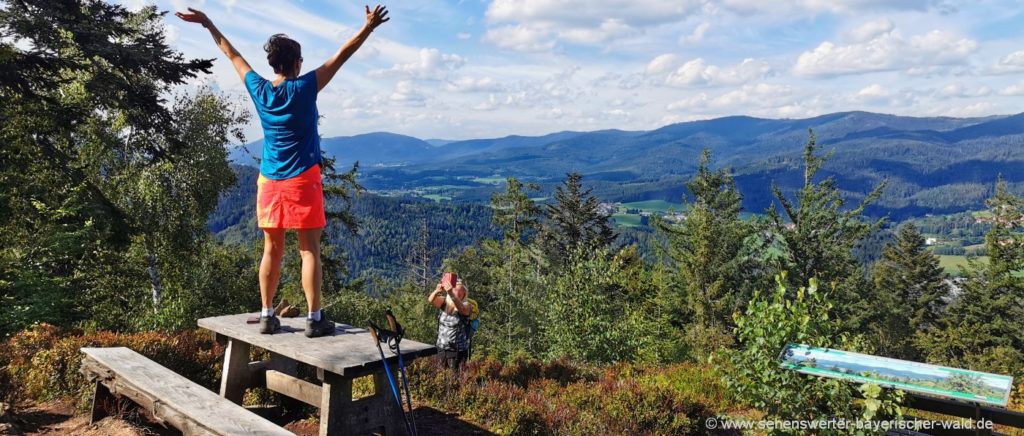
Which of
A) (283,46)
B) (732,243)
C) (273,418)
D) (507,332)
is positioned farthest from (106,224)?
(732,243)

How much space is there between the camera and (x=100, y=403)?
5211mm

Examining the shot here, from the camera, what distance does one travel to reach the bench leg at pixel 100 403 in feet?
16.9

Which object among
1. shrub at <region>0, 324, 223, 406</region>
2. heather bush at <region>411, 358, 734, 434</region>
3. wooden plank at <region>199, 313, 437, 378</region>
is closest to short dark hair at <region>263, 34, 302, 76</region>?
wooden plank at <region>199, 313, 437, 378</region>

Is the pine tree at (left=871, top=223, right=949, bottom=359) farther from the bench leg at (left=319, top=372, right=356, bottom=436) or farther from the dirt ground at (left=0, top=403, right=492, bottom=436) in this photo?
the bench leg at (left=319, top=372, right=356, bottom=436)

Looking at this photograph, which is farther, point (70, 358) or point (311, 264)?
point (70, 358)

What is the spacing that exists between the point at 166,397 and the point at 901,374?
6.37m

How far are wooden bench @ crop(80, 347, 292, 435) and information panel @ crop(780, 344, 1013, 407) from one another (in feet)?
15.2

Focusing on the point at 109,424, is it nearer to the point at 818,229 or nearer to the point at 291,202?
the point at 291,202

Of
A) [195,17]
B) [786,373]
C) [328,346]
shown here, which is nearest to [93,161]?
[195,17]

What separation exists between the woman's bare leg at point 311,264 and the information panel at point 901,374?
443 cm

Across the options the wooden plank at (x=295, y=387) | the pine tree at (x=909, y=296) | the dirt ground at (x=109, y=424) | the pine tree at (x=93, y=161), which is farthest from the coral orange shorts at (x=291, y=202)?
the pine tree at (x=909, y=296)

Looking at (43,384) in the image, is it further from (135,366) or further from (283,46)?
(283,46)

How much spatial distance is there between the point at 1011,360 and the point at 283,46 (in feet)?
143

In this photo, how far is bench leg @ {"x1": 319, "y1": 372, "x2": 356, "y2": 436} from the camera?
421cm
